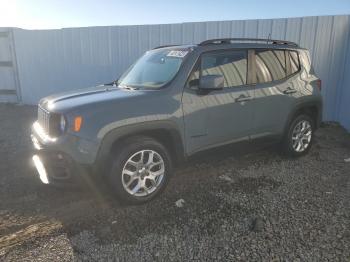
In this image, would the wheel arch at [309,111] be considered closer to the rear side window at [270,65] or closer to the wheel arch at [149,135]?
the rear side window at [270,65]

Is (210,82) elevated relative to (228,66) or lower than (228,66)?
lower

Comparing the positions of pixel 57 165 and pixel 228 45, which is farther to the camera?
pixel 228 45

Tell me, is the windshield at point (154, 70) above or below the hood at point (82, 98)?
above

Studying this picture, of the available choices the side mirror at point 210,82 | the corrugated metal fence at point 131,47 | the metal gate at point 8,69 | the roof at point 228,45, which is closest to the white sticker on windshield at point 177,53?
the roof at point 228,45

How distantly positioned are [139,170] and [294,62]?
9.92 ft

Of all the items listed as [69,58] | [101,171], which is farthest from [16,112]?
[101,171]

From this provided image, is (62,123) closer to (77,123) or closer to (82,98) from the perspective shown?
(77,123)

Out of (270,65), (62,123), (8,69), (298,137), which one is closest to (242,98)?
(270,65)

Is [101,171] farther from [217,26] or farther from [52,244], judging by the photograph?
[217,26]

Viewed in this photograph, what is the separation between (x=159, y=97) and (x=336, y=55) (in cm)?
514

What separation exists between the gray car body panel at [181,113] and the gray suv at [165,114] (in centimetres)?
1

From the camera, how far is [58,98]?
402cm

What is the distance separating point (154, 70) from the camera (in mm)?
4328

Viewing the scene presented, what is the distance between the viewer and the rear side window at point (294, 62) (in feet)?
16.6
